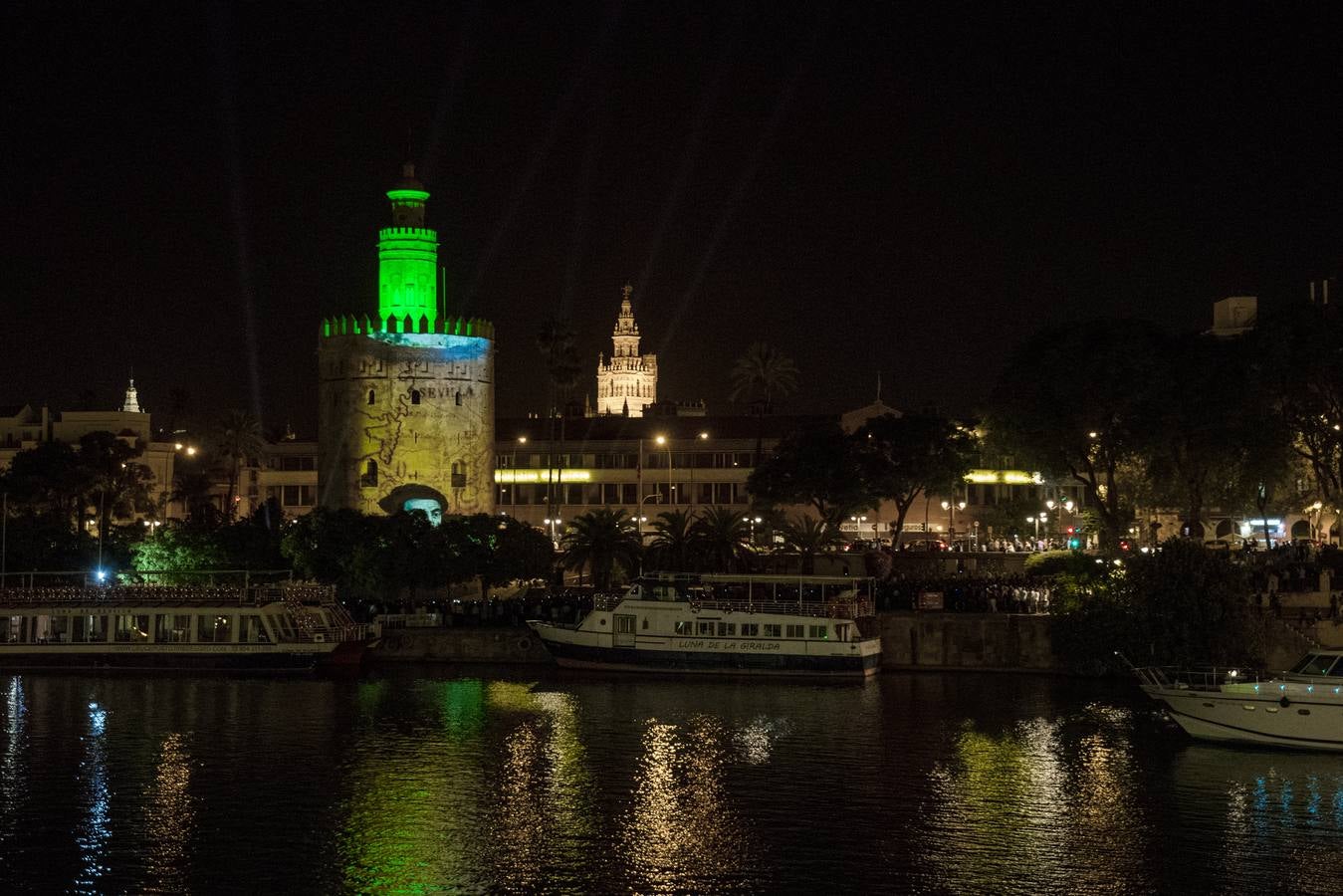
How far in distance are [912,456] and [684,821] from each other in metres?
54.8

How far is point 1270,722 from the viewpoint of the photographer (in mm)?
44156

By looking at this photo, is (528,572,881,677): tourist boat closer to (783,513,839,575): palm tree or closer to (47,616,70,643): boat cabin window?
(783,513,839,575): palm tree

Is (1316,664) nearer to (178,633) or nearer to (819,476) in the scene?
Answer: (178,633)

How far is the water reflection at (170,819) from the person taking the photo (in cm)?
3272

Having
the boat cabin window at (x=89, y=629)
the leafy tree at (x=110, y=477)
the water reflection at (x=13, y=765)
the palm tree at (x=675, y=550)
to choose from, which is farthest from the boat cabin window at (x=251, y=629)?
the leafy tree at (x=110, y=477)

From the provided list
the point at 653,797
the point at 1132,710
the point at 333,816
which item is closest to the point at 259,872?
the point at 333,816

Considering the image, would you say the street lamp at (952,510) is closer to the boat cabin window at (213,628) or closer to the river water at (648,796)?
the river water at (648,796)

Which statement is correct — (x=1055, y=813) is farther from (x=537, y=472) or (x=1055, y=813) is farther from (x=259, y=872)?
(x=537, y=472)

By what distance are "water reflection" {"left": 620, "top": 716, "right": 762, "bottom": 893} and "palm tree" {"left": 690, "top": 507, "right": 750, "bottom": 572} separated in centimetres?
2422

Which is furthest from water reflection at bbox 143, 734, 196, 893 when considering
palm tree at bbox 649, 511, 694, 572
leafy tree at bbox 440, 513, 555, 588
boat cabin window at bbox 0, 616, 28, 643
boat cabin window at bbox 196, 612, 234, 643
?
palm tree at bbox 649, 511, 694, 572

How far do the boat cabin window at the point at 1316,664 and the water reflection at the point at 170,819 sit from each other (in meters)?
27.4

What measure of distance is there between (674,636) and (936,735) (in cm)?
1586

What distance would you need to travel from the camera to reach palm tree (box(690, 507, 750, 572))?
71.8 meters

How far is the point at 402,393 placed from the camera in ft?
277
